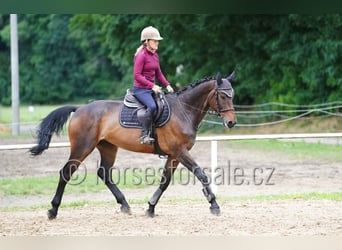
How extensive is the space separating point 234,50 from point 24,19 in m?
18.5

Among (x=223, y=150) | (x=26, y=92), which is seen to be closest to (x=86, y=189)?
(x=223, y=150)

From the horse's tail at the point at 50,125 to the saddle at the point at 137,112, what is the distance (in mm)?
585

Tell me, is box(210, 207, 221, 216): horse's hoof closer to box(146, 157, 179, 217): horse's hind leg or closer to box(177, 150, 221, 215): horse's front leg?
box(177, 150, 221, 215): horse's front leg

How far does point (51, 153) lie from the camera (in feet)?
49.4

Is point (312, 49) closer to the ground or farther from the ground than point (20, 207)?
farther from the ground

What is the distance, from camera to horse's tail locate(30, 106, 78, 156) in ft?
26.2

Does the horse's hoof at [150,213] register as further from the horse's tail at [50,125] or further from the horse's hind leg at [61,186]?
the horse's tail at [50,125]

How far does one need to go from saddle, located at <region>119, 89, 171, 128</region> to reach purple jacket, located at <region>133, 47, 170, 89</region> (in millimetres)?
197

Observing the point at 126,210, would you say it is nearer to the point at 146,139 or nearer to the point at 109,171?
the point at 109,171

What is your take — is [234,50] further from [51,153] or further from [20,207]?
[20,207]

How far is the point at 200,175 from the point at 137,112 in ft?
2.77

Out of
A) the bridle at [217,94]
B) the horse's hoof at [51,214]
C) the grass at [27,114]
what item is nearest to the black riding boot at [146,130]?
the bridle at [217,94]

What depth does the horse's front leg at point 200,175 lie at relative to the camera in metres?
7.44

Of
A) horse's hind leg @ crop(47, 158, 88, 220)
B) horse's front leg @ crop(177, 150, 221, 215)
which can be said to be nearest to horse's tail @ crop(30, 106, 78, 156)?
horse's hind leg @ crop(47, 158, 88, 220)
